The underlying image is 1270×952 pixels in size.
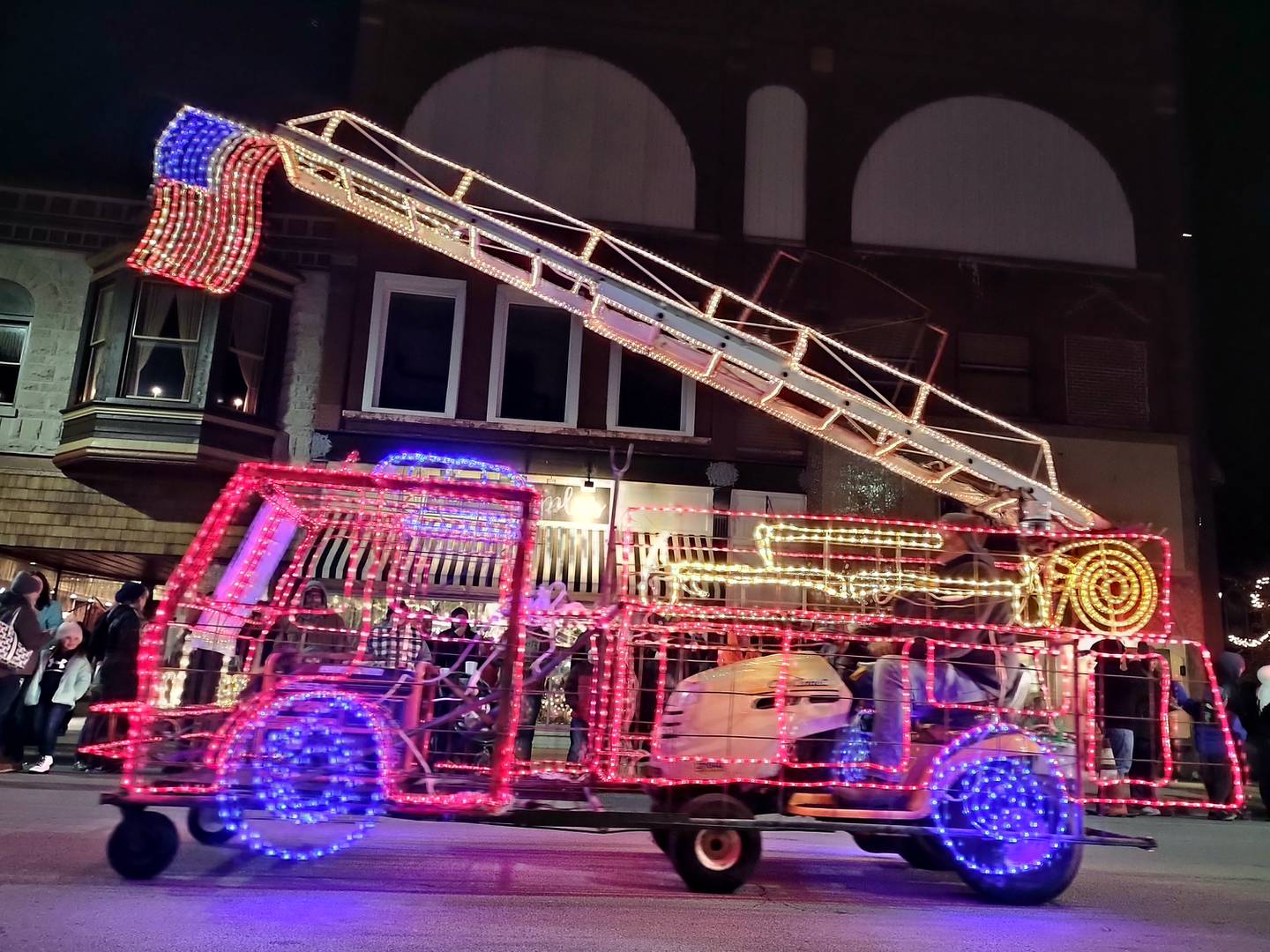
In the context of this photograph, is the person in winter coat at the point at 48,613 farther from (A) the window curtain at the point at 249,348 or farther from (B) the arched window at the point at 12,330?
(B) the arched window at the point at 12,330

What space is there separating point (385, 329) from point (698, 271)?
5313 mm

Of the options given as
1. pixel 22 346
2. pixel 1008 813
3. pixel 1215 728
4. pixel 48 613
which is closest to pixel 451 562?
pixel 48 613

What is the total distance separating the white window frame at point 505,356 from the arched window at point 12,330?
7501mm

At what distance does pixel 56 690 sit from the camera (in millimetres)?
10258

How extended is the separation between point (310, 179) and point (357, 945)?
283 inches

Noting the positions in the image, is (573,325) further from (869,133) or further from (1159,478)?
(1159,478)

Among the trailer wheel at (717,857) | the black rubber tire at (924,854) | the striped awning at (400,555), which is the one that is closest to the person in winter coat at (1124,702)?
the black rubber tire at (924,854)

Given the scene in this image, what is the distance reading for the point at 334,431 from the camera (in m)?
15.1

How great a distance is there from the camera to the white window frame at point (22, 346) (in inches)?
598

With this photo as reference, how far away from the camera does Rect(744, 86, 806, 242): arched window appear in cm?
1664

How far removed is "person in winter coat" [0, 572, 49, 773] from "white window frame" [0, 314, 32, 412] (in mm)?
7289

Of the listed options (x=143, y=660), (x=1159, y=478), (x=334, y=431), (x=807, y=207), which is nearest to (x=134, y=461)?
(x=334, y=431)

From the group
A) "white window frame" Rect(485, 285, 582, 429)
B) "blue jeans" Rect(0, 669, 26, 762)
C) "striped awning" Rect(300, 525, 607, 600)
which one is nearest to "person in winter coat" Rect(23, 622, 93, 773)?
"blue jeans" Rect(0, 669, 26, 762)

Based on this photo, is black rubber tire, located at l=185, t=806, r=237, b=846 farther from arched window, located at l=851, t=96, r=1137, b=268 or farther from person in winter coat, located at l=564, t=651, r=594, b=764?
arched window, located at l=851, t=96, r=1137, b=268
